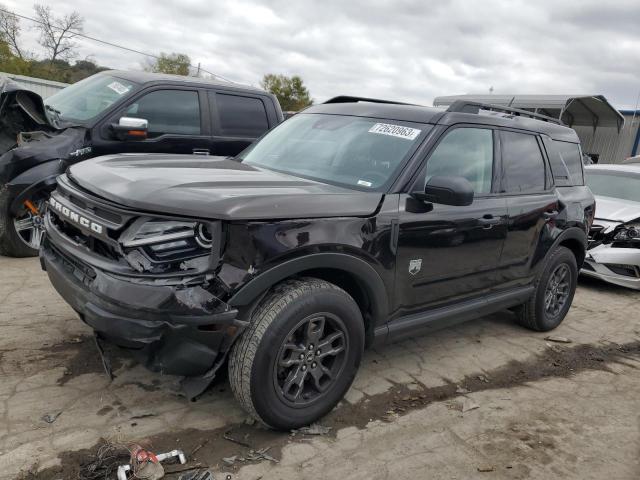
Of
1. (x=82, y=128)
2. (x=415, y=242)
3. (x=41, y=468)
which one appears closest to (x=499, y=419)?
(x=415, y=242)

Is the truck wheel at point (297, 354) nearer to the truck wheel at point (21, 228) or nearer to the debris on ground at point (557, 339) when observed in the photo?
the debris on ground at point (557, 339)

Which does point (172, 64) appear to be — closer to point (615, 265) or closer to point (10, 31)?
point (10, 31)

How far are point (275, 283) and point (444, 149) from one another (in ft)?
5.18

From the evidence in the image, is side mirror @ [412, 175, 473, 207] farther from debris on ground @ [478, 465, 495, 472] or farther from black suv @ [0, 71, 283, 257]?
black suv @ [0, 71, 283, 257]

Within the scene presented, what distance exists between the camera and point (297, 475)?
2480 millimetres

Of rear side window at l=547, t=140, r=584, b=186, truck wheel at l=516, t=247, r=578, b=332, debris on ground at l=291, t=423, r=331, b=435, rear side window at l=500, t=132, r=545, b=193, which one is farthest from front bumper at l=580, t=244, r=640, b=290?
debris on ground at l=291, t=423, r=331, b=435

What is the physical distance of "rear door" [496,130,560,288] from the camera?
3.95 metres

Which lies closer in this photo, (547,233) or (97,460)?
(97,460)

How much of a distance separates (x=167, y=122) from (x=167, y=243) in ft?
11.6

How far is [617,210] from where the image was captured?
7008 millimetres

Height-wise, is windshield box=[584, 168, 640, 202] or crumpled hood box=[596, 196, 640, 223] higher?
windshield box=[584, 168, 640, 202]

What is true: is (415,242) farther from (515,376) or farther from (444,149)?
(515,376)

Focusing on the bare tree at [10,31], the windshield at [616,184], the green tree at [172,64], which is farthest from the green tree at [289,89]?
the windshield at [616,184]

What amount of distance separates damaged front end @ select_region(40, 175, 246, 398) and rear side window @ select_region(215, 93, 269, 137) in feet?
11.6
